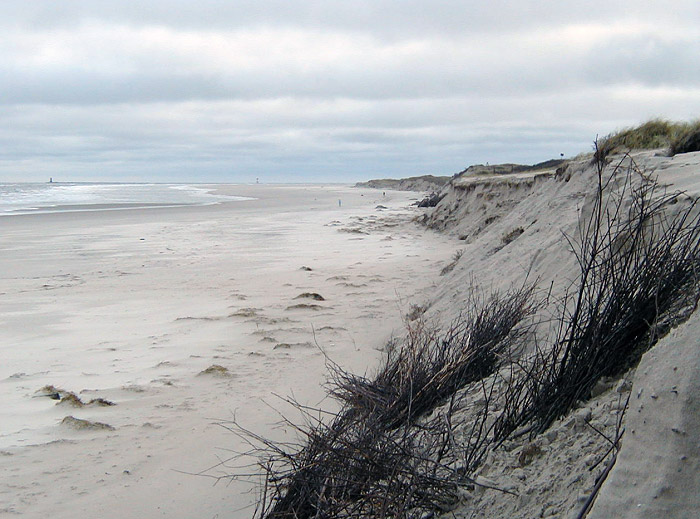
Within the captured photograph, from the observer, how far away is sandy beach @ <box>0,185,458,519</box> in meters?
4.10

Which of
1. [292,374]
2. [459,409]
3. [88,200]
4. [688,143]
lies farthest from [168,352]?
[88,200]

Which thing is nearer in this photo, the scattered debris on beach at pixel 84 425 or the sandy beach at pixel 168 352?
the sandy beach at pixel 168 352

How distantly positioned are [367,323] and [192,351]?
224 cm

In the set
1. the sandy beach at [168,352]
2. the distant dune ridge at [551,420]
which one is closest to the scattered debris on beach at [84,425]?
the sandy beach at [168,352]

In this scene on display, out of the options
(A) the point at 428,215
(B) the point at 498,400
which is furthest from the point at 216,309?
(A) the point at 428,215

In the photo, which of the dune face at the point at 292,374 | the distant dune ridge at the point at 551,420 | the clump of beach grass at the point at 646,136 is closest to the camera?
the distant dune ridge at the point at 551,420

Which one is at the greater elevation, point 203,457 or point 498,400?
point 498,400

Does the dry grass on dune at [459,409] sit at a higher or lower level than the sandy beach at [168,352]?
higher

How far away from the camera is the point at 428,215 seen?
75.8 ft

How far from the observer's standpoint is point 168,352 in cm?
684

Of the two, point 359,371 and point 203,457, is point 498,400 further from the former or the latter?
point 359,371

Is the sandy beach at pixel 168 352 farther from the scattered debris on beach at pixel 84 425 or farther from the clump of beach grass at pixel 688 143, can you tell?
the clump of beach grass at pixel 688 143

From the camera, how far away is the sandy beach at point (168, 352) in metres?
4.10

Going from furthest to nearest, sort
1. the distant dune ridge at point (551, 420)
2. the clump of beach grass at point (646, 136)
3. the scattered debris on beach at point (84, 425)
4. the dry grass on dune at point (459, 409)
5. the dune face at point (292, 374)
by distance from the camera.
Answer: the clump of beach grass at point (646, 136) < the scattered debris on beach at point (84, 425) < the dry grass on dune at point (459, 409) < the dune face at point (292, 374) < the distant dune ridge at point (551, 420)
